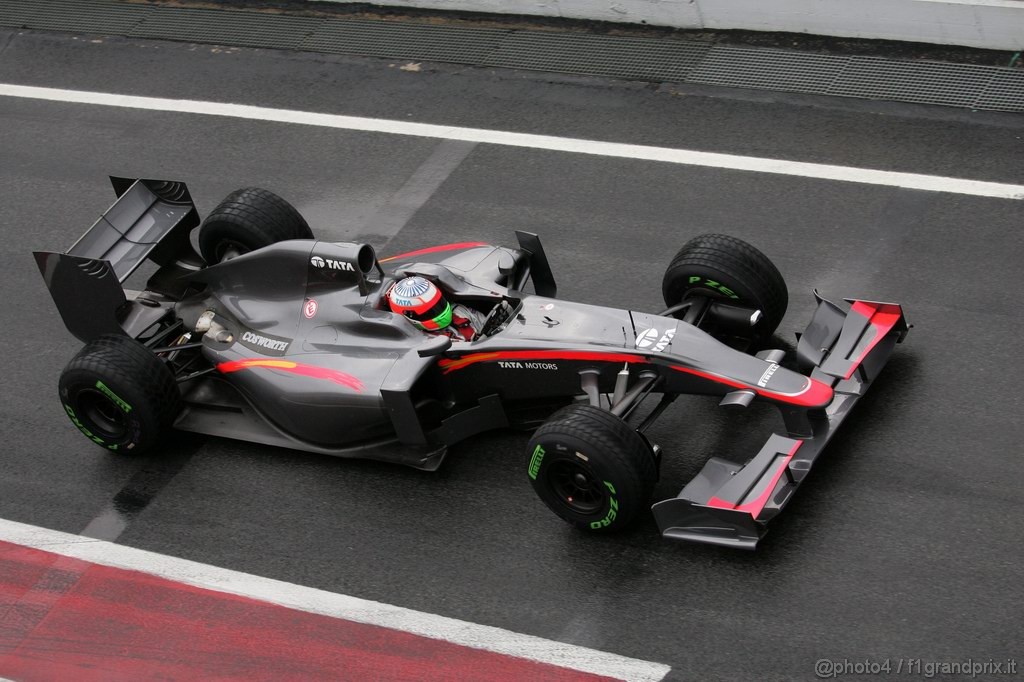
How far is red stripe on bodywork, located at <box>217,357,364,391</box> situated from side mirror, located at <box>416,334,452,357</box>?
469mm

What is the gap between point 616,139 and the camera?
1072 cm

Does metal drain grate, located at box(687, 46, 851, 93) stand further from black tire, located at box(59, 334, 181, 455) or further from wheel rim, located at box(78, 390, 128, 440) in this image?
wheel rim, located at box(78, 390, 128, 440)

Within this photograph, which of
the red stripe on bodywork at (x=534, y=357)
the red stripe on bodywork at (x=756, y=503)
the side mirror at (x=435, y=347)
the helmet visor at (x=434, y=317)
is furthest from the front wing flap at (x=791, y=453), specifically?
the helmet visor at (x=434, y=317)

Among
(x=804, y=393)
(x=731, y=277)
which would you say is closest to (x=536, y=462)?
(x=804, y=393)

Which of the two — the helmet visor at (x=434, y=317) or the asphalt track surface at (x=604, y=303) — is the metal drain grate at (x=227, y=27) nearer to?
the asphalt track surface at (x=604, y=303)

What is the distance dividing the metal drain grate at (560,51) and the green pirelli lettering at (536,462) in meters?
5.42

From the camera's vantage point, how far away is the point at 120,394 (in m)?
7.66

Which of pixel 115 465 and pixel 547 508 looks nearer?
pixel 547 508

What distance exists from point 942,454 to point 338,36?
796cm

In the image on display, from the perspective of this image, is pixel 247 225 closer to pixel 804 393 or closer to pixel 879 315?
pixel 804 393

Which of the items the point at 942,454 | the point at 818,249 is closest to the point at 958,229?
the point at 818,249

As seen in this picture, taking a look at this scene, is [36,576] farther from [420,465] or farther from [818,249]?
[818,249]

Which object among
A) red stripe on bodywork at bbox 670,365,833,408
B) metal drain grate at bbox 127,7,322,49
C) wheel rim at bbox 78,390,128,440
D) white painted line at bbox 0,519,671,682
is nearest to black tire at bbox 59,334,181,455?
wheel rim at bbox 78,390,128,440

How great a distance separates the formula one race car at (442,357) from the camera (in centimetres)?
678
